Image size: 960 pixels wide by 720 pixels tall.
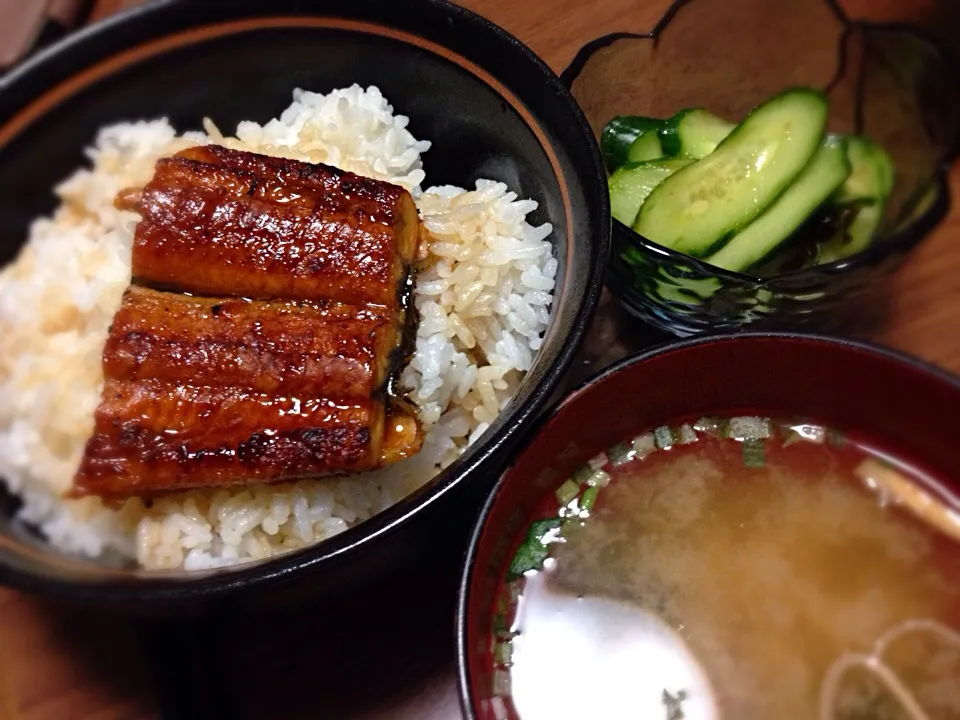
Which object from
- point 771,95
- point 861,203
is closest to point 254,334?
point 861,203

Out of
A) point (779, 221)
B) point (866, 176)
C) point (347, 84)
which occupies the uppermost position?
point (347, 84)

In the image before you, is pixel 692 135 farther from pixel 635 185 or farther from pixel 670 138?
pixel 635 185

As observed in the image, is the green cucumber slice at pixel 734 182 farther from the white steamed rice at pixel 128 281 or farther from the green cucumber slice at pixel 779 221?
the white steamed rice at pixel 128 281

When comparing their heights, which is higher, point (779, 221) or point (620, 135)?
point (620, 135)

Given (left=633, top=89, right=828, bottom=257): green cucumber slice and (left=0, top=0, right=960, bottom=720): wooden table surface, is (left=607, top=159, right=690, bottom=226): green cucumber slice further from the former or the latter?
(left=0, top=0, right=960, bottom=720): wooden table surface

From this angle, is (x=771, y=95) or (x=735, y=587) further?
(x=771, y=95)

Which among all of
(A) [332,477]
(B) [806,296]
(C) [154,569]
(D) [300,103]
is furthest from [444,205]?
(C) [154,569]
